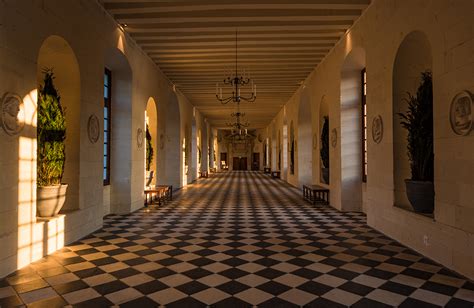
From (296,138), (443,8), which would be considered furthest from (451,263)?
(296,138)

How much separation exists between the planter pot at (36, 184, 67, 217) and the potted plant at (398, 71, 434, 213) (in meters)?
4.96

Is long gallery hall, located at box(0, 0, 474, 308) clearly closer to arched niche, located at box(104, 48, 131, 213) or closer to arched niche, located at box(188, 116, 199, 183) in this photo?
arched niche, located at box(104, 48, 131, 213)

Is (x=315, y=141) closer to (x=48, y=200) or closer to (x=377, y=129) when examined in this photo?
(x=377, y=129)

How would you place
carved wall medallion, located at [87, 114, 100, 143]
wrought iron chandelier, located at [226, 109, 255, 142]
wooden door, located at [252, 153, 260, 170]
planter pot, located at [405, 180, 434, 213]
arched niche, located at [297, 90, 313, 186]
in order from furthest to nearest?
wooden door, located at [252, 153, 260, 170], wrought iron chandelier, located at [226, 109, 255, 142], arched niche, located at [297, 90, 313, 186], carved wall medallion, located at [87, 114, 100, 143], planter pot, located at [405, 180, 434, 213]

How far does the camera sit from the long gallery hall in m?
3.45

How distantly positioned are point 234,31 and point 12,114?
4767 mm

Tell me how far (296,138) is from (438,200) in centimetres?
996

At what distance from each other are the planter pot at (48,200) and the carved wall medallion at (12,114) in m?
1.08

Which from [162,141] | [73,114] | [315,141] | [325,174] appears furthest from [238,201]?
[73,114]

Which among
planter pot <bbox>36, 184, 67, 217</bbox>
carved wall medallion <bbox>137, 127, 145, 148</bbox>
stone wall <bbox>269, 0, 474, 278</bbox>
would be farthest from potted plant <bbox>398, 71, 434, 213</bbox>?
carved wall medallion <bbox>137, 127, 145, 148</bbox>

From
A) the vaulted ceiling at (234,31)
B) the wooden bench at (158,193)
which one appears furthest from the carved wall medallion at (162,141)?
the vaulted ceiling at (234,31)

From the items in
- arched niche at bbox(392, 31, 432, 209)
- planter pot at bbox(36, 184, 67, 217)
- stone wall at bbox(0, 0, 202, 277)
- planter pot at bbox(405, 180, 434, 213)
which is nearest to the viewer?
stone wall at bbox(0, 0, 202, 277)

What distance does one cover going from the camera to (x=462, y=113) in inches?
141

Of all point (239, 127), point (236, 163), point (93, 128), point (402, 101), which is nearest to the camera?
point (402, 101)
